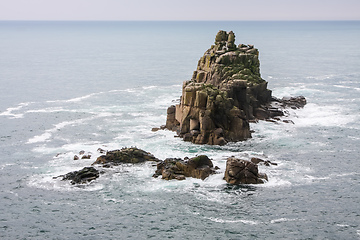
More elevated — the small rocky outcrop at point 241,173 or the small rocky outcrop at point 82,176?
the small rocky outcrop at point 241,173

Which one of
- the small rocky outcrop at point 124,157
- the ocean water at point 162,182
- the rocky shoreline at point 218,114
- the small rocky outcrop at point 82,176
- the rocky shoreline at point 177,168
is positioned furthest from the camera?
the small rocky outcrop at point 124,157

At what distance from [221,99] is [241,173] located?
985 inches

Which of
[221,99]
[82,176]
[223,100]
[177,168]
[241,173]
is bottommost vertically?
[82,176]

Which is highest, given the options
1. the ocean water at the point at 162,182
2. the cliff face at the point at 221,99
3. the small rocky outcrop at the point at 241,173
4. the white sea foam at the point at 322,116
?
the cliff face at the point at 221,99

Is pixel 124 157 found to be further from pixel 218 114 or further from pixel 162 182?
pixel 218 114

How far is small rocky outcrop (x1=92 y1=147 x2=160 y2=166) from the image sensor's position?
86500 millimetres

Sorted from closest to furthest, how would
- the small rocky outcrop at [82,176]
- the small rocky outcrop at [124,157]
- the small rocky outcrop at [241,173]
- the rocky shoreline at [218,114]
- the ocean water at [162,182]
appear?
the ocean water at [162,182] < the small rocky outcrop at [241,173] < the small rocky outcrop at [82,176] < the rocky shoreline at [218,114] < the small rocky outcrop at [124,157]

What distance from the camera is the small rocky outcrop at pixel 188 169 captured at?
79938 mm

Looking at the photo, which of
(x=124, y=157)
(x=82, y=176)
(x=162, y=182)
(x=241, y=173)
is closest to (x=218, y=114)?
(x=124, y=157)

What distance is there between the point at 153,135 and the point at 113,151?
17.0 m

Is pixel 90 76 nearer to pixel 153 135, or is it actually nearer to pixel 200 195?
pixel 153 135

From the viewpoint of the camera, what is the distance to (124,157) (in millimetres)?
87250

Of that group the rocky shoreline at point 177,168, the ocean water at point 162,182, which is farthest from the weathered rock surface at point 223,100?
the rocky shoreline at point 177,168

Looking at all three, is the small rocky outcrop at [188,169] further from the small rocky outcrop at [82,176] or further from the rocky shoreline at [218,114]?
the small rocky outcrop at [82,176]
